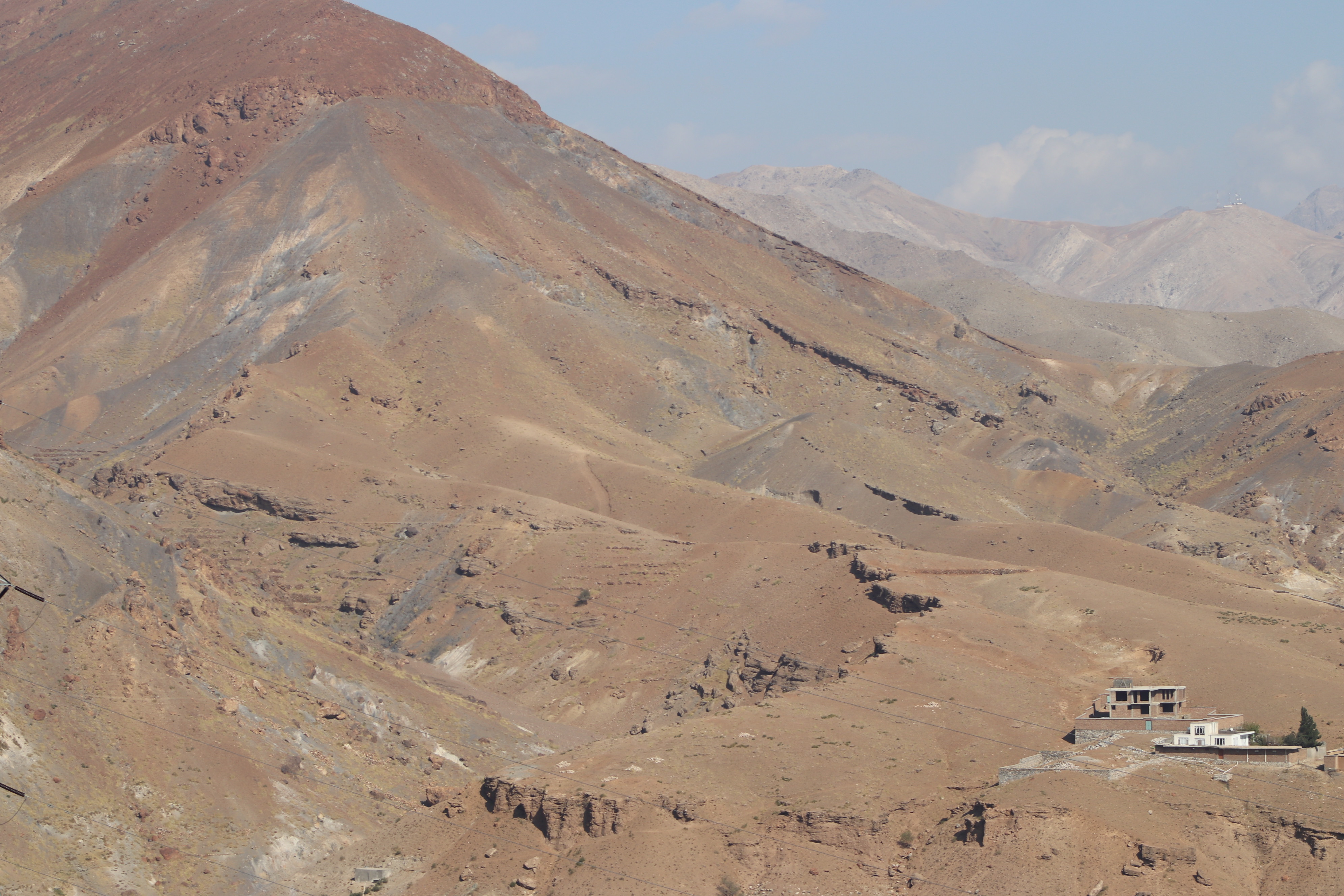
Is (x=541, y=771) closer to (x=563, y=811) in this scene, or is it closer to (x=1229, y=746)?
(x=563, y=811)

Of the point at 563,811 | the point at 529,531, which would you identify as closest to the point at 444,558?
the point at 529,531

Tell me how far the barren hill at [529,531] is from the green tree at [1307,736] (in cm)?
331

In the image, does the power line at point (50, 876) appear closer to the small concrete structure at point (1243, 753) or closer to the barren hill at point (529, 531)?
the barren hill at point (529, 531)

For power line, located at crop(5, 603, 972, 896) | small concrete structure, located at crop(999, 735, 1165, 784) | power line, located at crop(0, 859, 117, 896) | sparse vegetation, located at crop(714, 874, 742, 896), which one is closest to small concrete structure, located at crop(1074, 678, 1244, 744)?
small concrete structure, located at crop(999, 735, 1165, 784)

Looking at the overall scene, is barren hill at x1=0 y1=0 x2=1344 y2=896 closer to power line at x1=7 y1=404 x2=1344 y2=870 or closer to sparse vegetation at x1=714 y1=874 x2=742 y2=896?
sparse vegetation at x1=714 y1=874 x2=742 y2=896

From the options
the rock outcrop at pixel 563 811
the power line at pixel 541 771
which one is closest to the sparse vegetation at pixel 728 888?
the power line at pixel 541 771

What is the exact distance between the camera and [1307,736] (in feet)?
151

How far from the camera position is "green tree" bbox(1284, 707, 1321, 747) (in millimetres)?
45906

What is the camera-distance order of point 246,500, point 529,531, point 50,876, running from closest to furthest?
point 50,876, point 529,531, point 246,500

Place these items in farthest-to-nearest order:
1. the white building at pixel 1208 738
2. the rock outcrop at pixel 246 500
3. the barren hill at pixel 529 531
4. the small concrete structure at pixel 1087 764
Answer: the rock outcrop at pixel 246 500, the white building at pixel 1208 738, the barren hill at pixel 529 531, the small concrete structure at pixel 1087 764

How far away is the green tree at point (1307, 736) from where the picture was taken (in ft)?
151

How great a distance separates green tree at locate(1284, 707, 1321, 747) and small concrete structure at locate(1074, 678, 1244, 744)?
6.77ft

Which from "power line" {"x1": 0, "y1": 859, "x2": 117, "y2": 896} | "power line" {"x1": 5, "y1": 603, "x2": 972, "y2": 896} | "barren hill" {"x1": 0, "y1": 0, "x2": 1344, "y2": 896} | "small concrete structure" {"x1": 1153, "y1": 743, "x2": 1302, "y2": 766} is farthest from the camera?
"barren hill" {"x1": 0, "y1": 0, "x2": 1344, "y2": 896}

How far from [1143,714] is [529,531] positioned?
135ft
